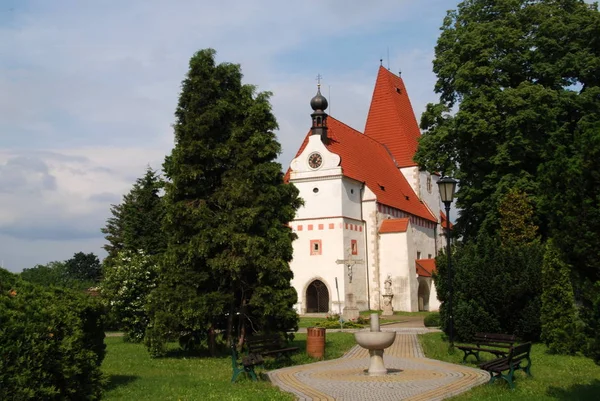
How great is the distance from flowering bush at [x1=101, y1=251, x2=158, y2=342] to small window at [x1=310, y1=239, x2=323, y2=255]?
19.0 meters

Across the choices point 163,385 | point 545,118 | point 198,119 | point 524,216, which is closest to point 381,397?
point 163,385

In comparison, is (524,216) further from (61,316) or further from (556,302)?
(61,316)

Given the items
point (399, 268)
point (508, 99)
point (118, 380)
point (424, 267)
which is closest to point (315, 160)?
point (399, 268)

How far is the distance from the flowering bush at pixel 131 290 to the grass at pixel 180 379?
218 centimetres

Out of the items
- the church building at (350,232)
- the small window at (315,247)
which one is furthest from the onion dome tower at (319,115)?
the small window at (315,247)

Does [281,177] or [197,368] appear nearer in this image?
[197,368]

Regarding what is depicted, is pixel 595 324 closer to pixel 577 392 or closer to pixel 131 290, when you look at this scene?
pixel 577 392

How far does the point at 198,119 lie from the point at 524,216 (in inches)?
511

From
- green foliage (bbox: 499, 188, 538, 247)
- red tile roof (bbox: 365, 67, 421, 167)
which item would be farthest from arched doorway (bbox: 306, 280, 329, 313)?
green foliage (bbox: 499, 188, 538, 247)

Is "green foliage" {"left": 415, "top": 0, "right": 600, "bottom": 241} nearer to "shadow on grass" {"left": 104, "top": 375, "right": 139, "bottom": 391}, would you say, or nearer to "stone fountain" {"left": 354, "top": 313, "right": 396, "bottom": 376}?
"stone fountain" {"left": 354, "top": 313, "right": 396, "bottom": 376}

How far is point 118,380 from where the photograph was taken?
39.3ft

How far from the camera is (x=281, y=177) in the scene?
54.9 feet

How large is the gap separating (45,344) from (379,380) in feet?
18.6

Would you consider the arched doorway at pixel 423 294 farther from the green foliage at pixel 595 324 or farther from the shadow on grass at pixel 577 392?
the green foliage at pixel 595 324
